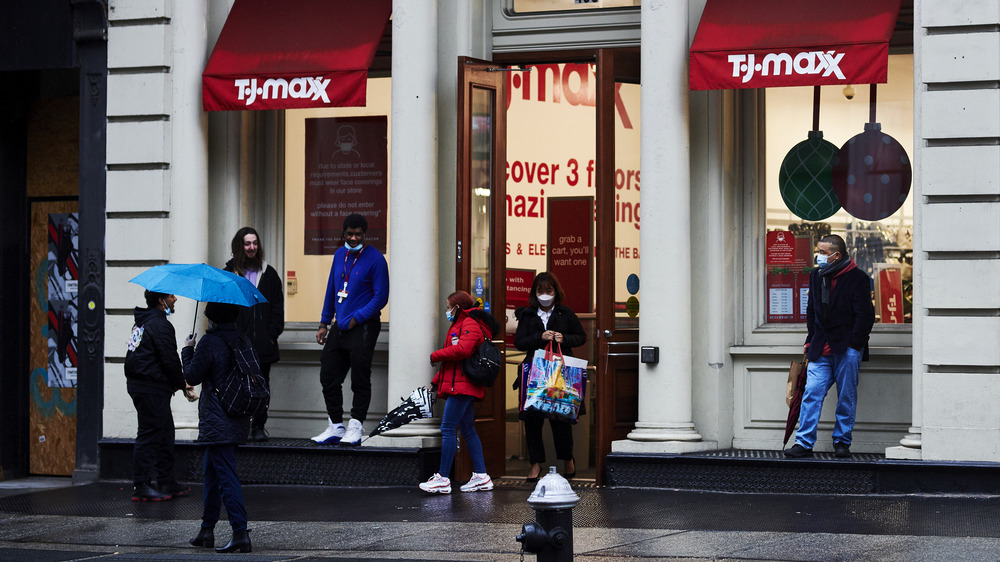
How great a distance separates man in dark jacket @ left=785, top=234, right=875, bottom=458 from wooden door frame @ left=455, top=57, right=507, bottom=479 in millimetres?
2767

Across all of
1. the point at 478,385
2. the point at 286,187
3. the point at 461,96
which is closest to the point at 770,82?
the point at 461,96

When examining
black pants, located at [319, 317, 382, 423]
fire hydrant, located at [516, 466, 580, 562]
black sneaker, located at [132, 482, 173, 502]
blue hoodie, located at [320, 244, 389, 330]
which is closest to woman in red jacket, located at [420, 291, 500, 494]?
black pants, located at [319, 317, 382, 423]

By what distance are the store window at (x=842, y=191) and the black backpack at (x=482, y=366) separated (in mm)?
2645

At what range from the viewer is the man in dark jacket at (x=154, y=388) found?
36.3 ft

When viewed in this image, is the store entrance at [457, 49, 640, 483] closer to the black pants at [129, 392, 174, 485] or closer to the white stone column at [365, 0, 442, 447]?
the white stone column at [365, 0, 442, 447]

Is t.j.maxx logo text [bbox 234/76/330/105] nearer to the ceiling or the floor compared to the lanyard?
nearer to the ceiling

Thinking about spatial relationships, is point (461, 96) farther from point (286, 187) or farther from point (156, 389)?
point (156, 389)

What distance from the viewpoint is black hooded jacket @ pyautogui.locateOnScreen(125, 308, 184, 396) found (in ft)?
36.2

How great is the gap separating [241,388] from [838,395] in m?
5.13

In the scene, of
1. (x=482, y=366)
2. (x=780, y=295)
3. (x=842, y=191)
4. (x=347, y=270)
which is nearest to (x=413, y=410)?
(x=482, y=366)

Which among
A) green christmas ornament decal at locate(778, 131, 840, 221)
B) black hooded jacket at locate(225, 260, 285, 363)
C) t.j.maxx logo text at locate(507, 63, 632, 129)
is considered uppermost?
t.j.maxx logo text at locate(507, 63, 632, 129)

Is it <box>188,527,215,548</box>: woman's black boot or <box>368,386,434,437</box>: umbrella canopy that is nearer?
<box>188,527,215,548</box>: woman's black boot

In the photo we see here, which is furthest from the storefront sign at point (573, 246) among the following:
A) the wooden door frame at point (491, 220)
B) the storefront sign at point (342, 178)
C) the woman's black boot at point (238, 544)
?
the woman's black boot at point (238, 544)

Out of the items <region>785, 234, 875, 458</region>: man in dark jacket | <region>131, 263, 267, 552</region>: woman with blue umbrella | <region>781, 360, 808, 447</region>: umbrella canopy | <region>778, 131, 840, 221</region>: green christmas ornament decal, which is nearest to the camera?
<region>131, 263, 267, 552</region>: woman with blue umbrella
